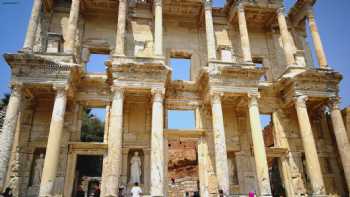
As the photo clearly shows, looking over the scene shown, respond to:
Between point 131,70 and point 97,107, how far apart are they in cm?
314

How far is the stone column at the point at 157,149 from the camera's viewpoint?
37.3ft

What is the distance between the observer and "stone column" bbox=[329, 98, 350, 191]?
1344cm

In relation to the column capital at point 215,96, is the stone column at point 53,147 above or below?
below

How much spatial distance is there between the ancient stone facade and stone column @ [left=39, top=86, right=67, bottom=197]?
0.04 meters

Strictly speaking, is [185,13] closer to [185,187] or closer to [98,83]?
[98,83]

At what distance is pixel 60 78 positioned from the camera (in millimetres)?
12641

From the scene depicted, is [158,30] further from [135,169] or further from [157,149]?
[135,169]

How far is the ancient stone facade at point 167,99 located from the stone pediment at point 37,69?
0.04m

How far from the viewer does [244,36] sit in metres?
15.3

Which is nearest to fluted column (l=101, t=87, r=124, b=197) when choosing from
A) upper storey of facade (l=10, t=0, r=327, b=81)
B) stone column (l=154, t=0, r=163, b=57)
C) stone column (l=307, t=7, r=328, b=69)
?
stone column (l=154, t=0, r=163, b=57)

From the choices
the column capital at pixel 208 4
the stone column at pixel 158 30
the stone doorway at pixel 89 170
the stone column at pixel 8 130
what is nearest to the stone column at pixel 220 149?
the stone column at pixel 158 30

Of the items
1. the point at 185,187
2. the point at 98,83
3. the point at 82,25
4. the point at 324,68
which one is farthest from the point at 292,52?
the point at 185,187

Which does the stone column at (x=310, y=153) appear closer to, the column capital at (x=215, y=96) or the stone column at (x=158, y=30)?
the column capital at (x=215, y=96)

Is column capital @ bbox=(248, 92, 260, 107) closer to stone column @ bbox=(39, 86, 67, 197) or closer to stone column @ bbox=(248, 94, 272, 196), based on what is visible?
stone column @ bbox=(248, 94, 272, 196)
